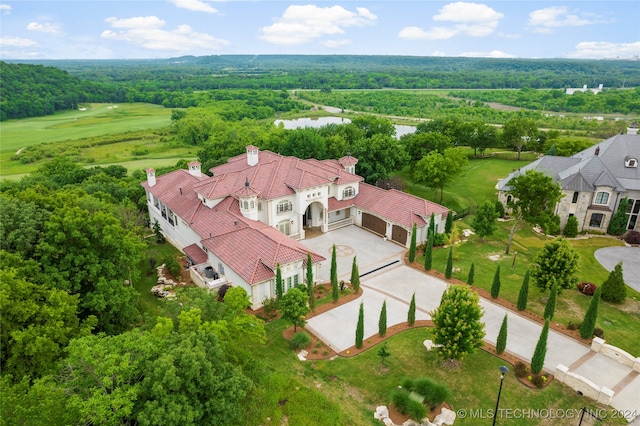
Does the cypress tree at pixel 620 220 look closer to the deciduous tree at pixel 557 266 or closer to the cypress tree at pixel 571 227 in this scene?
the cypress tree at pixel 571 227

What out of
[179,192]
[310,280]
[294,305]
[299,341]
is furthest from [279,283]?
[179,192]

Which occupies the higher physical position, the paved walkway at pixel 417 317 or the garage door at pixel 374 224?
the garage door at pixel 374 224

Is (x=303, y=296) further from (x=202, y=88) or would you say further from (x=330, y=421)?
(x=202, y=88)

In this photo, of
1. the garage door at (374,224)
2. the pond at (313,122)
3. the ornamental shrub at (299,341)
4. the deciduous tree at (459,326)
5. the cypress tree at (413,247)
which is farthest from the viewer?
the pond at (313,122)

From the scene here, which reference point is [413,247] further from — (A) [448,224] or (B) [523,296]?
(B) [523,296]

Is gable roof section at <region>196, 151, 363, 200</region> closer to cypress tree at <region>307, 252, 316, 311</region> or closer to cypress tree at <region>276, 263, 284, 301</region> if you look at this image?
cypress tree at <region>307, 252, 316, 311</region>

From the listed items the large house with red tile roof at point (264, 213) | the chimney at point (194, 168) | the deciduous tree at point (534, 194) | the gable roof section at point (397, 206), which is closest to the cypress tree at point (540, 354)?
the large house with red tile roof at point (264, 213)

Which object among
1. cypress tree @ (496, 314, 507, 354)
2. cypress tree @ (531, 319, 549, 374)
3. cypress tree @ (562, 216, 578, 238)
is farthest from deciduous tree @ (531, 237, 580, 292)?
cypress tree @ (562, 216, 578, 238)

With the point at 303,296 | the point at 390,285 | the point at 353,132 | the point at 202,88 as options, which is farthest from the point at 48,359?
the point at 202,88
